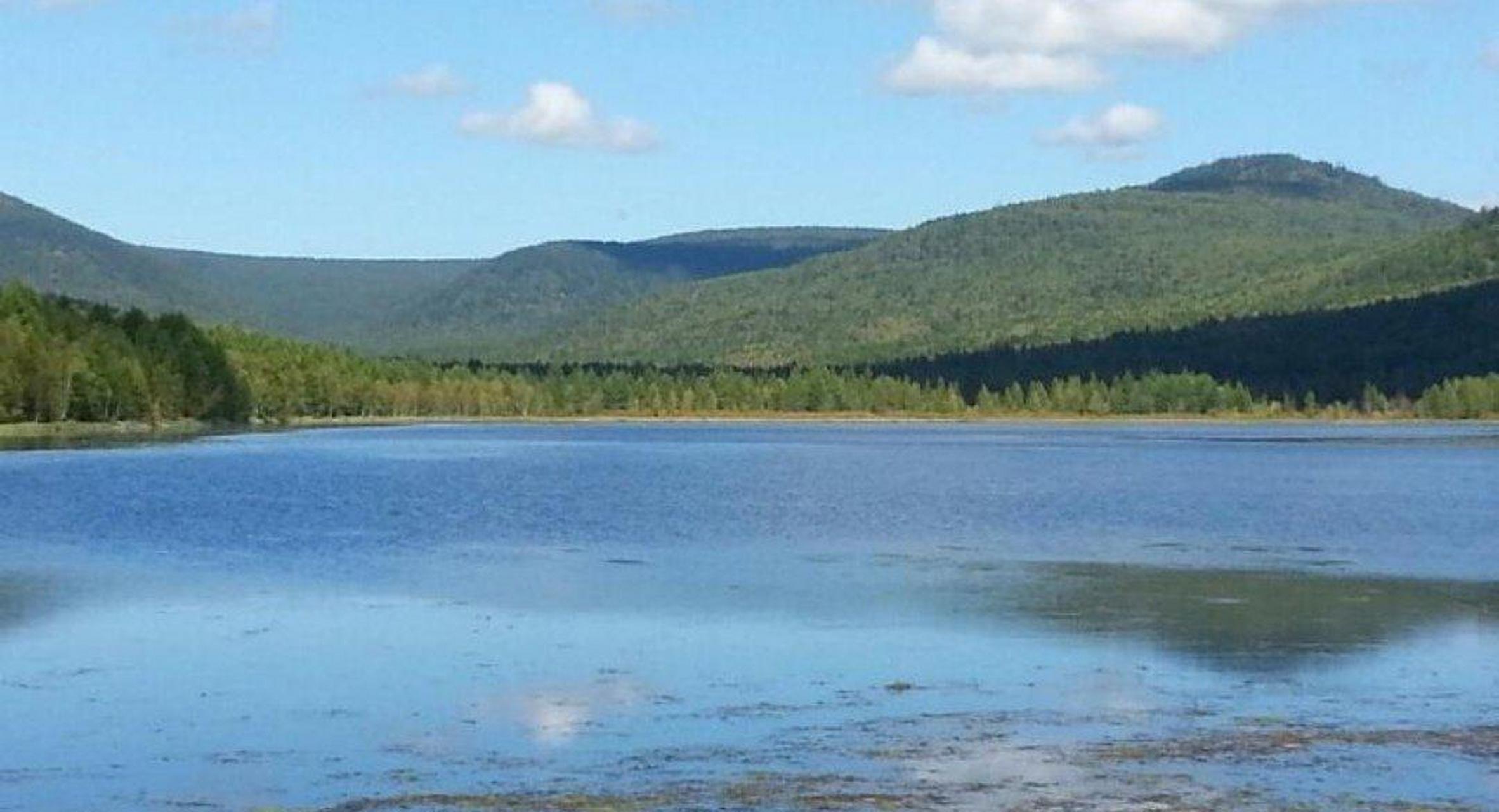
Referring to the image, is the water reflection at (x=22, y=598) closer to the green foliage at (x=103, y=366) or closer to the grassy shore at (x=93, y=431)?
the grassy shore at (x=93, y=431)

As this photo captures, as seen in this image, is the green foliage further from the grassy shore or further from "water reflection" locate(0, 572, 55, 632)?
"water reflection" locate(0, 572, 55, 632)

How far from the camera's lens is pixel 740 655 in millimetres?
31094

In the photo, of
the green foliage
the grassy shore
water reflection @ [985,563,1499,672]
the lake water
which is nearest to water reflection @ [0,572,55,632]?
the lake water

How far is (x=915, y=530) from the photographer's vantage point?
192ft

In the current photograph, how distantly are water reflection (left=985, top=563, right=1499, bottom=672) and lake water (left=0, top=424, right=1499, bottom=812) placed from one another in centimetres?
16

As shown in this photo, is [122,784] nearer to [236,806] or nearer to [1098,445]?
[236,806]

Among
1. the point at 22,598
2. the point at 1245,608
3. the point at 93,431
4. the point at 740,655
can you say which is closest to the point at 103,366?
the point at 93,431

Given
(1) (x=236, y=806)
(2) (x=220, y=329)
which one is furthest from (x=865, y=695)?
(2) (x=220, y=329)

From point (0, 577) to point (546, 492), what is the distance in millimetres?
36234

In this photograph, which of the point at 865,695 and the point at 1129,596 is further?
the point at 1129,596

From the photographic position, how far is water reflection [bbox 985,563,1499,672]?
3272 cm

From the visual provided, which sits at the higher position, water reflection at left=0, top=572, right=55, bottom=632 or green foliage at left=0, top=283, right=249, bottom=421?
green foliage at left=0, top=283, right=249, bottom=421

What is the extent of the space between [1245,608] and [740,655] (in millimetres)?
10721

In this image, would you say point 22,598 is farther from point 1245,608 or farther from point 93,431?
point 93,431
